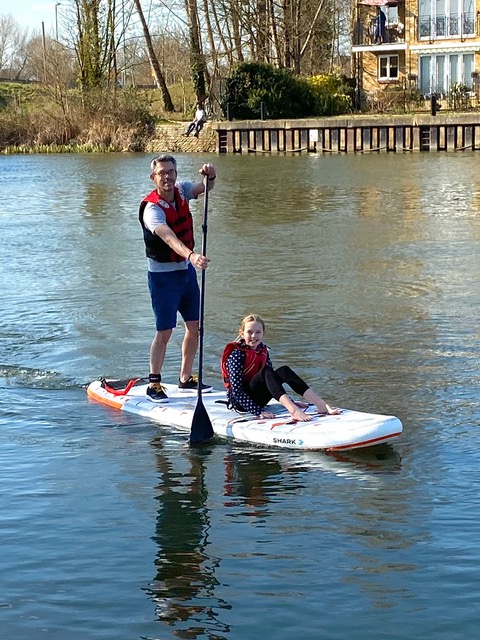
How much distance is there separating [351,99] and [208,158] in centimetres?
1101

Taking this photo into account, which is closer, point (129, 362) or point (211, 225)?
point (129, 362)

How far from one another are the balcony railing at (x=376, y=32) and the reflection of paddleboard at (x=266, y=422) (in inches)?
1858

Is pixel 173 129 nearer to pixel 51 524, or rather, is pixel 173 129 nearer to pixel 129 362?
pixel 129 362

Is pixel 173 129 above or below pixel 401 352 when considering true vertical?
above

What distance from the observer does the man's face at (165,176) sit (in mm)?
8406

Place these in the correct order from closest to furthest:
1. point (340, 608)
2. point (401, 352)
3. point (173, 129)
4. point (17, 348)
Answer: point (340, 608)
point (401, 352)
point (17, 348)
point (173, 129)

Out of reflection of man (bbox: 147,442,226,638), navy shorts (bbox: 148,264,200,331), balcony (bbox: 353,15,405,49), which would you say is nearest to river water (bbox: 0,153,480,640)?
reflection of man (bbox: 147,442,226,638)

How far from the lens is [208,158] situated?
4362 centimetres

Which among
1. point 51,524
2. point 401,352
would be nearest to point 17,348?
point 401,352

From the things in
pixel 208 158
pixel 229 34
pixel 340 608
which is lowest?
pixel 340 608

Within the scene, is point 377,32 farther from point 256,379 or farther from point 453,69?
point 256,379

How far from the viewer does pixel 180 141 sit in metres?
49.2

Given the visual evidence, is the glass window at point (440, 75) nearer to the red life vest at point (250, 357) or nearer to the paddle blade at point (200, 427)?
the red life vest at point (250, 357)

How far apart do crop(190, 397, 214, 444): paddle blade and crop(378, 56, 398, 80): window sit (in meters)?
47.9
